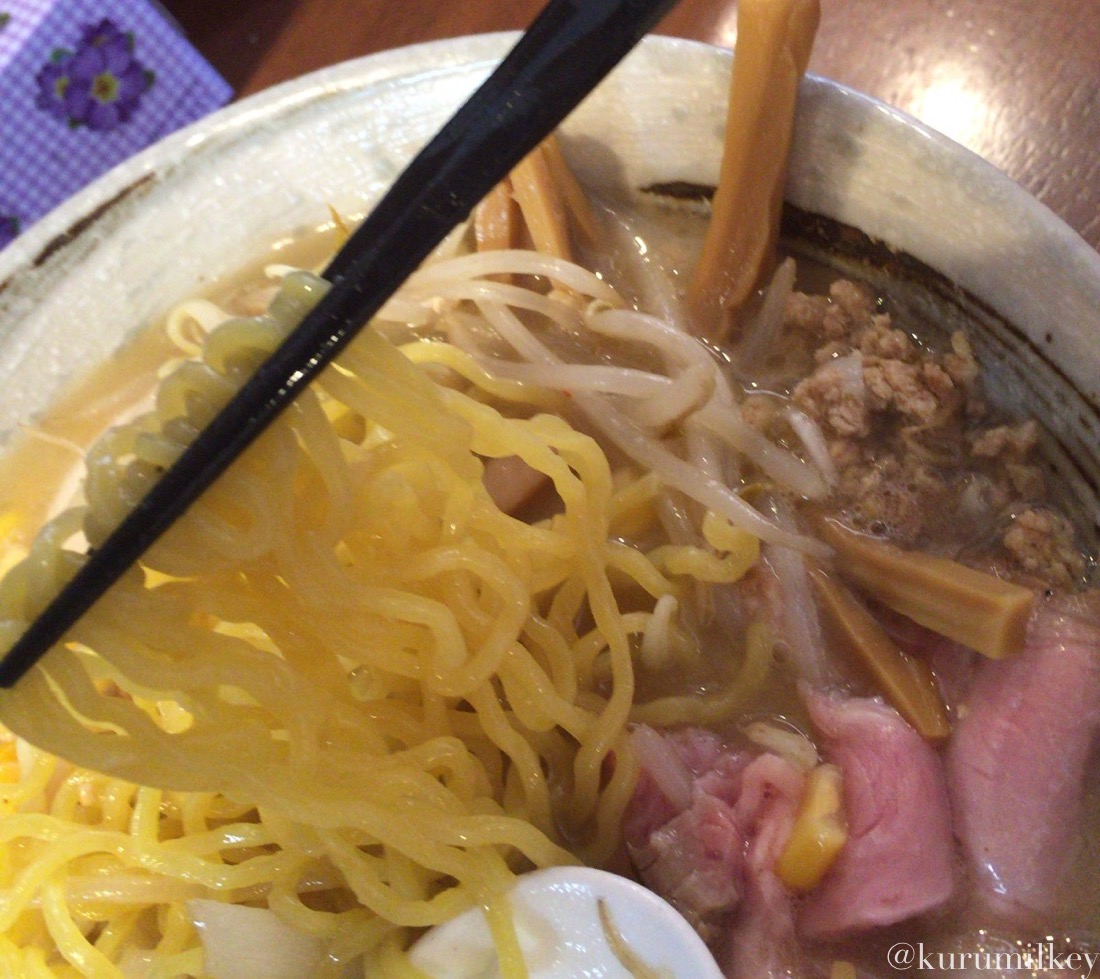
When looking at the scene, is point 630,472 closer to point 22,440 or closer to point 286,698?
point 286,698

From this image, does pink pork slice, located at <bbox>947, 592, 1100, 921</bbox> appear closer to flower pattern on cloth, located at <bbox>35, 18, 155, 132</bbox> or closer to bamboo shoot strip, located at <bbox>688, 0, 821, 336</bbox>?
bamboo shoot strip, located at <bbox>688, 0, 821, 336</bbox>

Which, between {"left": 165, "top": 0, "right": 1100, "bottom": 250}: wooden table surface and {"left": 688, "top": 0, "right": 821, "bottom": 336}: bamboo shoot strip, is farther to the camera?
{"left": 165, "top": 0, "right": 1100, "bottom": 250}: wooden table surface

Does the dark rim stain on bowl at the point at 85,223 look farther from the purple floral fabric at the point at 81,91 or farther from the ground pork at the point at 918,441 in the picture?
the ground pork at the point at 918,441

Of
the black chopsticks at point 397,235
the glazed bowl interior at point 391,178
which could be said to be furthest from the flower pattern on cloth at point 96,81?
the black chopsticks at point 397,235

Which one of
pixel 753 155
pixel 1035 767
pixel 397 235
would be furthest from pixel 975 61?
pixel 397 235

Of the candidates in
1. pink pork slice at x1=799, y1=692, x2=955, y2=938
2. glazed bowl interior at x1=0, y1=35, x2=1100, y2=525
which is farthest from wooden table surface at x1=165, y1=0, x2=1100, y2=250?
pink pork slice at x1=799, y1=692, x2=955, y2=938

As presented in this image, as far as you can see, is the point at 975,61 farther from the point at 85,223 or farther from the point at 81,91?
the point at 81,91
